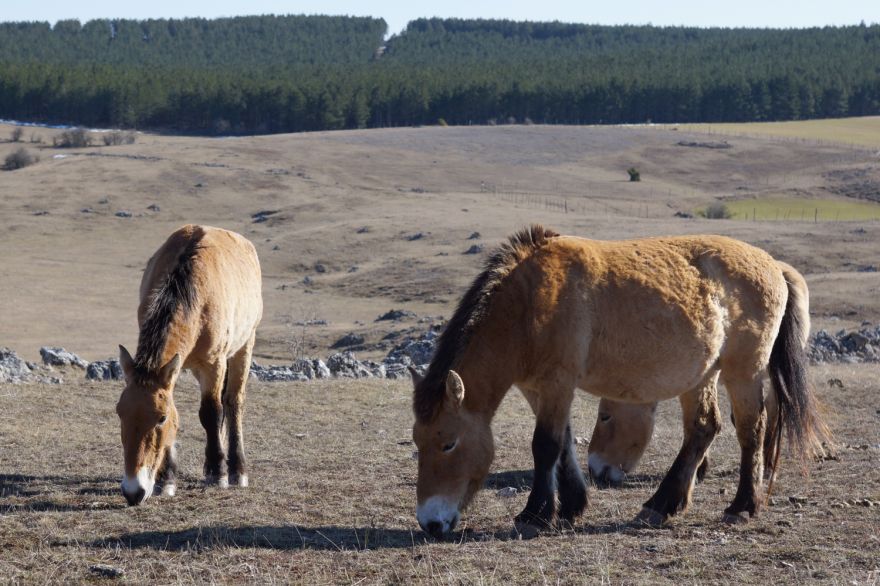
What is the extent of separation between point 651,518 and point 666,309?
4.88 ft

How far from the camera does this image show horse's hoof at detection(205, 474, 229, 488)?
877 centimetres

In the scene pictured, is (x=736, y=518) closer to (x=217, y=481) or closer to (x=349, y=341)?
(x=217, y=481)

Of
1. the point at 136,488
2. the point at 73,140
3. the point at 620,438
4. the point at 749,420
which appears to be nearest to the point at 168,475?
the point at 136,488

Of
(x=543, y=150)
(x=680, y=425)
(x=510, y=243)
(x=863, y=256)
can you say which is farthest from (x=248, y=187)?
(x=510, y=243)

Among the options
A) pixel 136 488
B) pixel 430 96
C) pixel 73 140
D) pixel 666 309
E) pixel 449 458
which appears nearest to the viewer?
pixel 449 458

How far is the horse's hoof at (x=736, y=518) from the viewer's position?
7414 mm

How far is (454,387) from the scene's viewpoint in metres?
6.82

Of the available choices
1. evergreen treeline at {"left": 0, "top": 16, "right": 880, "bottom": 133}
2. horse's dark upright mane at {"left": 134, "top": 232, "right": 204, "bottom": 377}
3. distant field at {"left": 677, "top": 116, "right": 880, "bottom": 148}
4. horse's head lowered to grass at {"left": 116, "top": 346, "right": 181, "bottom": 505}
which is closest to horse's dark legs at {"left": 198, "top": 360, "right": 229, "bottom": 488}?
horse's dark upright mane at {"left": 134, "top": 232, "right": 204, "bottom": 377}

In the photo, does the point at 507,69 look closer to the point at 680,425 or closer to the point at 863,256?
the point at 863,256

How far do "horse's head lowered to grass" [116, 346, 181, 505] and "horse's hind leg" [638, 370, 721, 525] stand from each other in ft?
11.5

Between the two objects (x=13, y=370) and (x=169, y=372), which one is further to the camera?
(x=13, y=370)

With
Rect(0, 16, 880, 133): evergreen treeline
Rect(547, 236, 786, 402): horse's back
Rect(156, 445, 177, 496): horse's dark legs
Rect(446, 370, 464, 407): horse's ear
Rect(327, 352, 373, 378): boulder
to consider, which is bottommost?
Rect(327, 352, 373, 378): boulder

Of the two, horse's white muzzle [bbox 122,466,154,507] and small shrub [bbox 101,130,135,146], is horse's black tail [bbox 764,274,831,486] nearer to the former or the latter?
horse's white muzzle [bbox 122,466,154,507]

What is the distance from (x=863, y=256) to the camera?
33.8 meters
